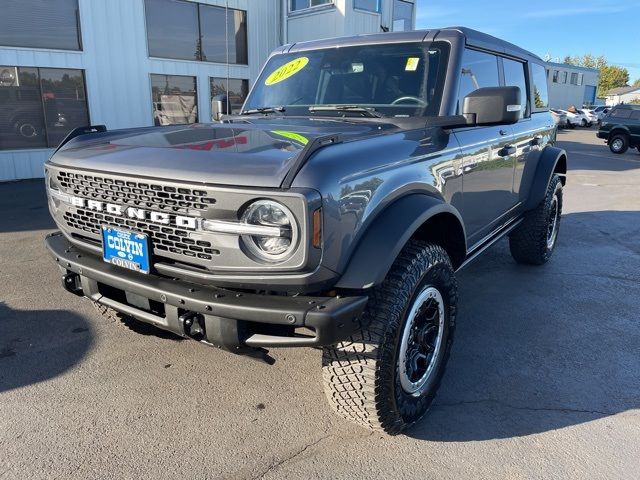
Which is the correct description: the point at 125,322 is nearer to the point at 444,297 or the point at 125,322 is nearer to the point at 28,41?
the point at 444,297

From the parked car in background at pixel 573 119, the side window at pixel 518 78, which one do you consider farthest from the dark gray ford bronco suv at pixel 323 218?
the parked car in background at pixel 573 119

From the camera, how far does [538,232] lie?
4988 millimetres

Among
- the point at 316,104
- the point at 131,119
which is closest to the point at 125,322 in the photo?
the point at 316,104

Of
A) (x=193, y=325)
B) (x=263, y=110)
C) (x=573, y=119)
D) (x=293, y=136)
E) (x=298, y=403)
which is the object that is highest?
(x=263, y=110)

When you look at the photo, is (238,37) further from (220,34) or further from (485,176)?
(485,176)

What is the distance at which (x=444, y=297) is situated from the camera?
2.79 meters

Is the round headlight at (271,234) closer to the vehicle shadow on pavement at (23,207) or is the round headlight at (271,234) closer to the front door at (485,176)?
the front door at (485,176)

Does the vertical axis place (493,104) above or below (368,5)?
below

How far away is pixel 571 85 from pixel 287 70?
160ft

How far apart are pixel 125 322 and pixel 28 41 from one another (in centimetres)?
1063

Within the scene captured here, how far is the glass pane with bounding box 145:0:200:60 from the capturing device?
41.9ft

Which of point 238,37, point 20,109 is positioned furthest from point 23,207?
point 238,37

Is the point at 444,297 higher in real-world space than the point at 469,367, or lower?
higher

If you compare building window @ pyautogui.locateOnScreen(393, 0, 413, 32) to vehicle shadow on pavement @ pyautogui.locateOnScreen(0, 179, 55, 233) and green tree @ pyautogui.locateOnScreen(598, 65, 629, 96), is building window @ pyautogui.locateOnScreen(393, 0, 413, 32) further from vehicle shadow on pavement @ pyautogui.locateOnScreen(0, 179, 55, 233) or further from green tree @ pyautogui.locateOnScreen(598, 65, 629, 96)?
green tree @ pyautogui.locateOnScreen(598, 65, 629, 96)
